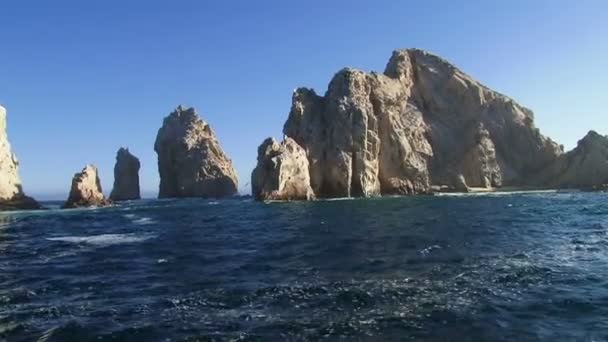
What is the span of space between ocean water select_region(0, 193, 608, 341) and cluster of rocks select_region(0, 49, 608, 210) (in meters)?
53.7

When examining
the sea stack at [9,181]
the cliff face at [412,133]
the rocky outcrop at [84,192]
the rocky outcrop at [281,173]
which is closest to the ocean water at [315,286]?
the rocky outcrop at [281,173]

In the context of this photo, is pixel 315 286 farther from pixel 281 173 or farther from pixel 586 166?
pixel 586 166

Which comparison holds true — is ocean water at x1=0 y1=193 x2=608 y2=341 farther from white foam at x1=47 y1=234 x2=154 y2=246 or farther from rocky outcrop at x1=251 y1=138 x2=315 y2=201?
rocky outcrop at x1=251 y1=138 x2=315 y2=201

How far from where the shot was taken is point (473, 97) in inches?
4820

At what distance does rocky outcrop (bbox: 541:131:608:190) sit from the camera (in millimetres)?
103938

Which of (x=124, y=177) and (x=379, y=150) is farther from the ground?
(x=379, y=150)

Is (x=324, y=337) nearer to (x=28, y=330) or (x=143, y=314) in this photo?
(x=143, y=314)

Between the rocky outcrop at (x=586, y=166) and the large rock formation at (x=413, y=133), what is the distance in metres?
4.49

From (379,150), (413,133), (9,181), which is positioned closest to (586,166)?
(413,133)


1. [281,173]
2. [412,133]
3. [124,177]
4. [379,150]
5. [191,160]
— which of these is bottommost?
[281,173]

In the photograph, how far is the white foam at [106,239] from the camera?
114 feet

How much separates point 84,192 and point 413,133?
66.2m

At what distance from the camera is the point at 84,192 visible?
9131 cm

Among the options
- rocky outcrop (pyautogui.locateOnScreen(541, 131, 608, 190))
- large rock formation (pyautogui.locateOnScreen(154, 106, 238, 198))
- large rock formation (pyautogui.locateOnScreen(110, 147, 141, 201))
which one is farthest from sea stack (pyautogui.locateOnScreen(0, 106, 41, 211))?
rocky outcrop (pyautogui.locateOnScreen(541, 131, 608, 190))
